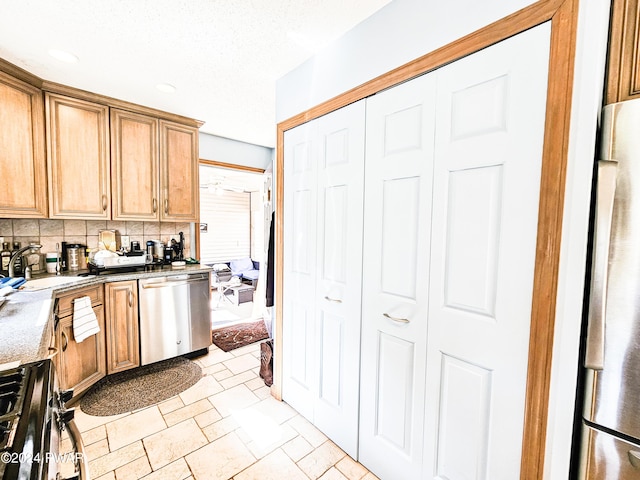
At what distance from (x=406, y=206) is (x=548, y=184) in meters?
0.54

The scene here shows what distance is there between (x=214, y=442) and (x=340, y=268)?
138 cm

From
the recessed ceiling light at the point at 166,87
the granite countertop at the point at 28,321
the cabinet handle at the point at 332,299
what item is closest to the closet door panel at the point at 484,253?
the cabinet handle at the point at 332,299

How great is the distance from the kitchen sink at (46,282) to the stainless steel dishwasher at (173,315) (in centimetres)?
48

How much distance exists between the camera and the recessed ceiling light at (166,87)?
2.30m

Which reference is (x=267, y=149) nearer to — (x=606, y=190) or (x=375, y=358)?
(x=375, y=358)

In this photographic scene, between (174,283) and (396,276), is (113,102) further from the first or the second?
(396,276)

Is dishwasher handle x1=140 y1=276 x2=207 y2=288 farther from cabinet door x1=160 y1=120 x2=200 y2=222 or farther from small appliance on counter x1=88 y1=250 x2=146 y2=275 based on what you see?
cabinet door x1=160 y1=120 x2=200 y2=222

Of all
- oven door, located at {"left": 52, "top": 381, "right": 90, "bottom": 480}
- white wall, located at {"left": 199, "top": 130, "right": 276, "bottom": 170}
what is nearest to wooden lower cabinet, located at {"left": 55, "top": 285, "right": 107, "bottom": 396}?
oven door, located at {"left": 52, "top": 381, "right": 90, "bottom": 480}

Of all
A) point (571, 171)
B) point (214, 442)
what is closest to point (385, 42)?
point (571, 171)

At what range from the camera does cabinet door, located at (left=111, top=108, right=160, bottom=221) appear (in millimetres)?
2613

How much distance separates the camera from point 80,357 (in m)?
2.17

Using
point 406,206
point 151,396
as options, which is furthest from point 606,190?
point 151,396

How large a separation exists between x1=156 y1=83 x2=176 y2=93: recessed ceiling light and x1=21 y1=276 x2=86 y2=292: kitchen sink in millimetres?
1671

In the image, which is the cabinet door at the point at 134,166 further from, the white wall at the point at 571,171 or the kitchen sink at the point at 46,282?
the white wall at the point at 571,171
